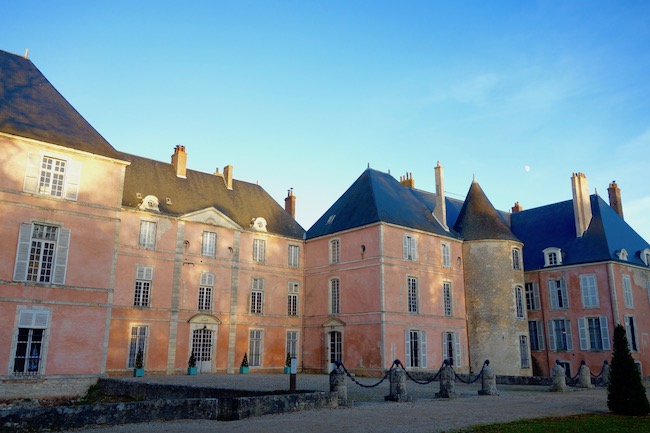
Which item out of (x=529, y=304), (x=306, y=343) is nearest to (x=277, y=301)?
(x=306, y=343)

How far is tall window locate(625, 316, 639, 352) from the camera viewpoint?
24.8 meters

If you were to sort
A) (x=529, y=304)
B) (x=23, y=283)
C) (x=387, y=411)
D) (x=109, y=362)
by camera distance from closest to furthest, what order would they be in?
1. (x=387, y=411)
2. (x=23, y=283)
3. (x=109, y=362)
4. (x=529, y=304)

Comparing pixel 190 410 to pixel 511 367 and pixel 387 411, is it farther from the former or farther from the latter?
pixel 511 367

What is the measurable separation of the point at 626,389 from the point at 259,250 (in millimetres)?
18470

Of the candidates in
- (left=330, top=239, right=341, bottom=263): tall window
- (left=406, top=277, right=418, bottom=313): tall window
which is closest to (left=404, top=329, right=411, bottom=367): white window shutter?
(left=406, top=277, right=418, bottom=313): tall window

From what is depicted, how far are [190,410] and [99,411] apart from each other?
1.56 meters

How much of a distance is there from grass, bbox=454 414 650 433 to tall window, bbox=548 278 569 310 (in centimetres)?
1788

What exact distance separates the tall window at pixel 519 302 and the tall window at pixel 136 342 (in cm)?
1781

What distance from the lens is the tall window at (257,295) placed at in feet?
83.8

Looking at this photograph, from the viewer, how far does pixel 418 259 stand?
82.7ft

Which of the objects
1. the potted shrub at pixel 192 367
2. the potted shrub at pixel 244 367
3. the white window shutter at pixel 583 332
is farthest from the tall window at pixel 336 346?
the white window shutter at pixel 583 332

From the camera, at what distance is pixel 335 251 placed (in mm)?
26250

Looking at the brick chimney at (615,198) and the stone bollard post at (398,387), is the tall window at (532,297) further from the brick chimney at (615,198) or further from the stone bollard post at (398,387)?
the stone bollard post at (398,387)

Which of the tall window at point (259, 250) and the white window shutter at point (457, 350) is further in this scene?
the tall window at point (259, 250)
